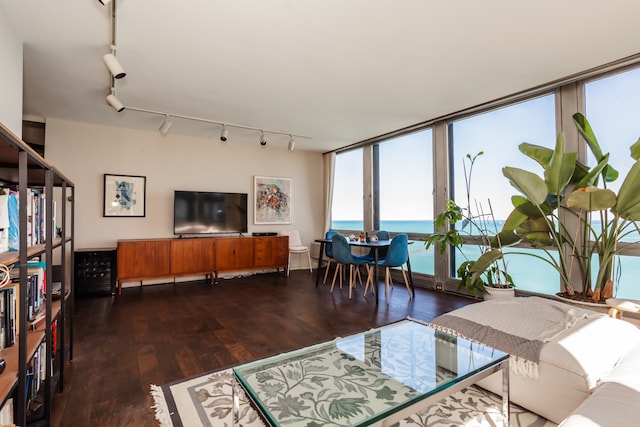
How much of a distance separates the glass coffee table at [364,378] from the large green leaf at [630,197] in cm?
178

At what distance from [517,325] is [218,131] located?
15.9 feet

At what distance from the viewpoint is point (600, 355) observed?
5.15 ft

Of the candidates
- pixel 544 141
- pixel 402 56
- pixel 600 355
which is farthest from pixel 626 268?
pixel 402 56

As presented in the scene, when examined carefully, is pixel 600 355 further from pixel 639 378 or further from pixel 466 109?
pixel 466 109

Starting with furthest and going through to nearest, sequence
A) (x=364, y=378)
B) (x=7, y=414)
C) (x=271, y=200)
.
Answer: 1. (x=271, y=200)
2. (x=364, y=378)
3. (x=7, y=414)

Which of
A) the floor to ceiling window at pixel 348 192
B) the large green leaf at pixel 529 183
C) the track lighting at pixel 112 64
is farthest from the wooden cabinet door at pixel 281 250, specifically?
the large green leaf at pixel 529 183

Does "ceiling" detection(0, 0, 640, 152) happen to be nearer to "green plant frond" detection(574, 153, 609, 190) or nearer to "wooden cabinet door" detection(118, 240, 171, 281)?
"green plant frond" detection(574, 153, 609, 190)

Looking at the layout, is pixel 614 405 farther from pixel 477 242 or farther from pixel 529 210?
pixel 477 242

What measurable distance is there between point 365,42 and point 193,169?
13.1 ft

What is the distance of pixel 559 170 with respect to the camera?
2654mm

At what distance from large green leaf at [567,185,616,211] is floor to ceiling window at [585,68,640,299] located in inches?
38.2

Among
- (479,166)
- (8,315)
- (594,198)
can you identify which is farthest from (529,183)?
(8,315)

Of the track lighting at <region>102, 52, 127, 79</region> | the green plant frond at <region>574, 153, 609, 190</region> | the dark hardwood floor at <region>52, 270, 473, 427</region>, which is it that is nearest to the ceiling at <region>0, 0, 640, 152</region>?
the track lighting at <region>102, 52, 127, 79</region>

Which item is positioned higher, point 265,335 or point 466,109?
point 466,109
